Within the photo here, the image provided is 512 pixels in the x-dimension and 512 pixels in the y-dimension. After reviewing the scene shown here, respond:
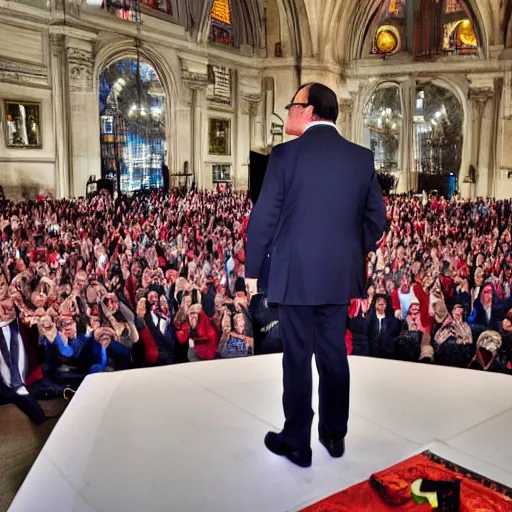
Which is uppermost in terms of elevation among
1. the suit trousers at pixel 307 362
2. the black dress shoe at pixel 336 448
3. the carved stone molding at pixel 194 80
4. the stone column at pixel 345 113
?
the carved stone molding at pixel 194 80

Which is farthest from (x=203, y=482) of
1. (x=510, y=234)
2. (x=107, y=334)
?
(x=510, y=234)

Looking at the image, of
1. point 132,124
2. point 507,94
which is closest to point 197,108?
point 132,124

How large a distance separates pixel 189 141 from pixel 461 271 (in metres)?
2.93

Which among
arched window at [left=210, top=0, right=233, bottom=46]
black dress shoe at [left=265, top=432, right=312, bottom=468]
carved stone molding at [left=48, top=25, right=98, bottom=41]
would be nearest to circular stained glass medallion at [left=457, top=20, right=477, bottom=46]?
arched window at [left=210, top=0, right=233, bottom=46]

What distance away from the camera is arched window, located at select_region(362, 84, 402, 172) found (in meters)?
5.82

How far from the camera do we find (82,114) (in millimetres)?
4840

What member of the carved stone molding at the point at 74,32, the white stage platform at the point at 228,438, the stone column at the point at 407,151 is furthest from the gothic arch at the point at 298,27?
the white stage platform at the point at 228,438

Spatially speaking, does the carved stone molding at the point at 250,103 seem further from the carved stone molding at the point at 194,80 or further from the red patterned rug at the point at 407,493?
the red patterned rug at the point at 407,493

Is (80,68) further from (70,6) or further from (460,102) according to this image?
(460,102)

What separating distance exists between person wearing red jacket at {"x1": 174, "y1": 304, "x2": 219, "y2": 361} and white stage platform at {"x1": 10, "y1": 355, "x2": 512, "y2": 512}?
3.20ft

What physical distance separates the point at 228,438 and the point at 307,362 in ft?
2.28

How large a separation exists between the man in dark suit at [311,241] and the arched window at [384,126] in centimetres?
343

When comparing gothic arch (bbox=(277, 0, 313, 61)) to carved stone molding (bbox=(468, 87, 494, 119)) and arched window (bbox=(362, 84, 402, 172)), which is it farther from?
carved stone molding (bbox=(468, 87, 494, 119))

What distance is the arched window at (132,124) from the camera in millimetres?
5012
